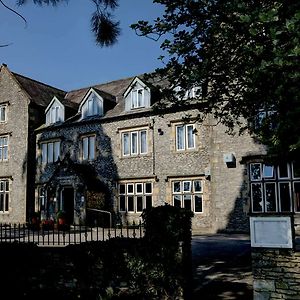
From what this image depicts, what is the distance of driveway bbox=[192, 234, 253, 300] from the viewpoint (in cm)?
783

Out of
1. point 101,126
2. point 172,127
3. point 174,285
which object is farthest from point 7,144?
point 174,285

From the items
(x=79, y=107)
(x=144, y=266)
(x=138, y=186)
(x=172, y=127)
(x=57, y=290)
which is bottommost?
(x=57, y=290)

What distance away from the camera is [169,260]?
7.82 m

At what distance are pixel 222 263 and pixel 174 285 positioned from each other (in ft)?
10.7

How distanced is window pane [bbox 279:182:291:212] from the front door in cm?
1372

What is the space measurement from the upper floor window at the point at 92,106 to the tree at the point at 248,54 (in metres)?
15.1

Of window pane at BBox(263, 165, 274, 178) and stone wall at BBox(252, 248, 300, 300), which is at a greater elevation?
window pane at BBox(263, 165, 274, 178)

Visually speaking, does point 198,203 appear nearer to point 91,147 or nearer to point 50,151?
point 91,147

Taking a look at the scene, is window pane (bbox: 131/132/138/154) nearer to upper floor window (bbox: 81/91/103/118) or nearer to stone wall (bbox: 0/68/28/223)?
upper floor window (bbox: 81/91/103/118)

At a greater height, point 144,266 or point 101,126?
point 101,126

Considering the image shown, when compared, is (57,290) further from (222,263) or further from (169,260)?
Result: (222,263)

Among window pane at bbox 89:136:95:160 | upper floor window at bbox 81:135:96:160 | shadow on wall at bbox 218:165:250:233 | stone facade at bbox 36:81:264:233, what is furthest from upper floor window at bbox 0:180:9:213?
shadow on wall at bbox 218:165:250:233

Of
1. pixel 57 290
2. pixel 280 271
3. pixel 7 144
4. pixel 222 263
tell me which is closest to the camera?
pixel 280 271

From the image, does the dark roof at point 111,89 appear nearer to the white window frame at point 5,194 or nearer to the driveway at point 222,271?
the white window frame at point 5,194
